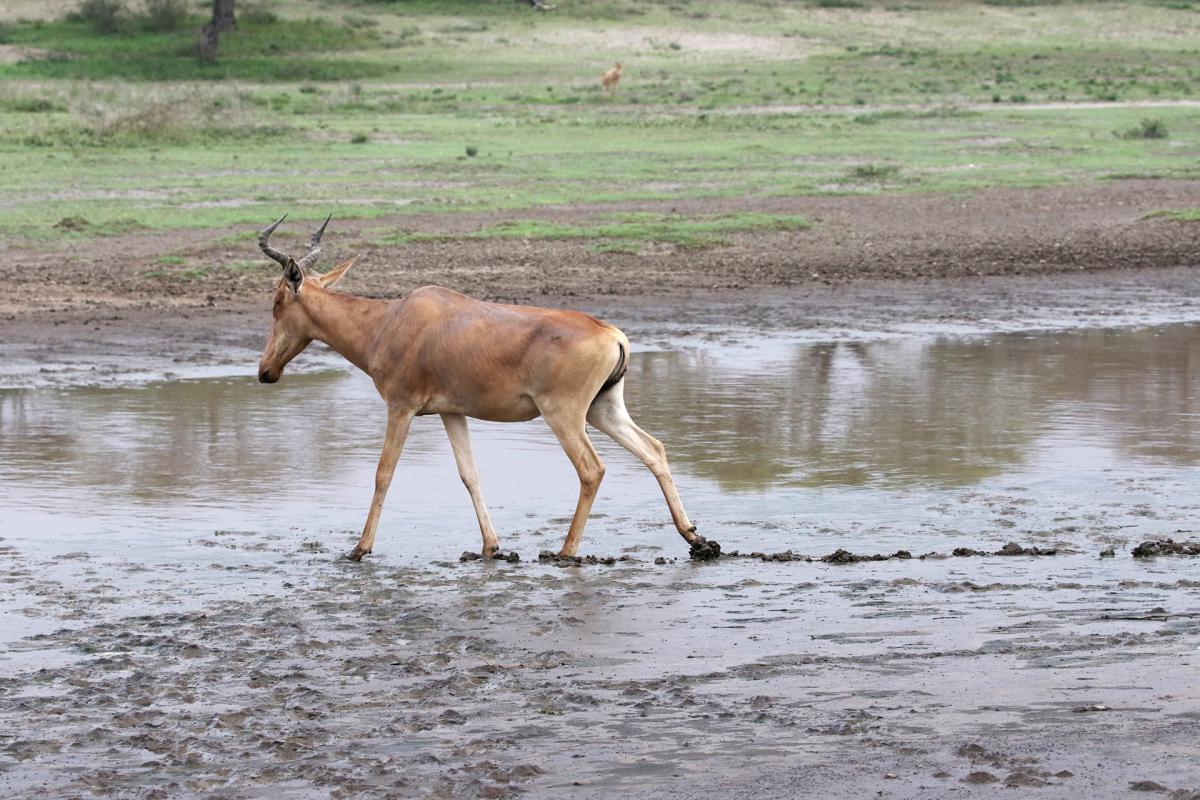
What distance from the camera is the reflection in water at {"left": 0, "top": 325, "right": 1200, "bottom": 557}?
9.74m

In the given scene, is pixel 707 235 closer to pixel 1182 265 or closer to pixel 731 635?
pixel 1182 265

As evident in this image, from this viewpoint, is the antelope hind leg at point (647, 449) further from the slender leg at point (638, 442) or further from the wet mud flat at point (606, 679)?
the wet mud flat at point (606, 679)

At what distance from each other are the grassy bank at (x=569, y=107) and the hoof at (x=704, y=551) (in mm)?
12666

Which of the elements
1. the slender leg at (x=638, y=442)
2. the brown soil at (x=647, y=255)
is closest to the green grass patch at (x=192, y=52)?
the brown soil at (x=647, y=255)

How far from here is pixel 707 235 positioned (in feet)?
69.5

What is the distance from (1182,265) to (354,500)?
13032 millimetres

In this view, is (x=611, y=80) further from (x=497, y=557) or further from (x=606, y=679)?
(x=606, y=679)

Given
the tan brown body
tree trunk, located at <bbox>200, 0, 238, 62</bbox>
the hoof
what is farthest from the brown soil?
tree trunk, located at <bbox>200, 0, 238, 62</bbox>

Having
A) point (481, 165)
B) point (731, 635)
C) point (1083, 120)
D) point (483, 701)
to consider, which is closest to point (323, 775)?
point (483, 701)

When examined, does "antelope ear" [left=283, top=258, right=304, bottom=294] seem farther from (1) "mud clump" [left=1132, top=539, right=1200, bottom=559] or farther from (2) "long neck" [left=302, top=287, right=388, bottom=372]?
(1) "mud clump" [left=1132, top=539, right=1200, bottom=559]

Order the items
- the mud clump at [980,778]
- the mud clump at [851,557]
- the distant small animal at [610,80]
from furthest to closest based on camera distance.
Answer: the distant small animal at [610,80] < the mud clump at [851,557] < the mud clump at [980,778]

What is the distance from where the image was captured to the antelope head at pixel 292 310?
30.2ft

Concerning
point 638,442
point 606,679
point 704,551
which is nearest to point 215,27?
point 638,442

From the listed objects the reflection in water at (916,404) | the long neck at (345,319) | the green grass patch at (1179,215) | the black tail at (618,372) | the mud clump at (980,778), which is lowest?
the reflection in water at (916,404)
